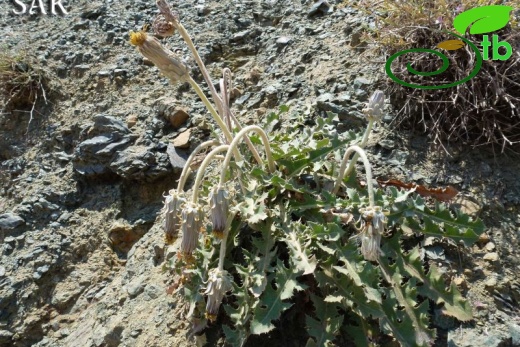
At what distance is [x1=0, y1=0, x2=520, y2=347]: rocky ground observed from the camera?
2.67 meters

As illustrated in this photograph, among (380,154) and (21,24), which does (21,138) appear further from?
(380,154)

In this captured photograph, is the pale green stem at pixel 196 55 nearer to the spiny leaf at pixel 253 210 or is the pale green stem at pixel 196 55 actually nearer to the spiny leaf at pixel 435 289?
the spiny leaf at pixel 253 210

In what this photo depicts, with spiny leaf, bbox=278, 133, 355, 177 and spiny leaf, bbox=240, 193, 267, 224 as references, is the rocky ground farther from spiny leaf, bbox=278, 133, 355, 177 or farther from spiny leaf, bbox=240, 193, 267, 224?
spiny leaf, bbox=240, 193, 267, 224

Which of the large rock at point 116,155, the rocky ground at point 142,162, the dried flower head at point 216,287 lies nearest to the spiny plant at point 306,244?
the dried flower head at point 216,287

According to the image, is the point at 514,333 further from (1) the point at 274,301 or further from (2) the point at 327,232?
(1) the point at 274,301

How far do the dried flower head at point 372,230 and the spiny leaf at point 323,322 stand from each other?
35 centimetres

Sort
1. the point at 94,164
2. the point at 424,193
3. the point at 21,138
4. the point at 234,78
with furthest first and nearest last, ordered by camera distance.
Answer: the point at 21,138, the point at 234,78, the point at 94,164, the point at 424,193

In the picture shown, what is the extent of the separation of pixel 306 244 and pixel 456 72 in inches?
56.6

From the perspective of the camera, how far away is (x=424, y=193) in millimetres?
2699

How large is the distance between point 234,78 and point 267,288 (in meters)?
2.26

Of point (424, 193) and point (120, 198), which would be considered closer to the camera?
point (424, 193)

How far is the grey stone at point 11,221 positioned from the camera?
3707 mm

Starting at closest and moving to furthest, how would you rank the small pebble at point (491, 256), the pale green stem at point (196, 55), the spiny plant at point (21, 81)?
the pale green stem at point (196, 55)
the small pebble at point (491, 256)
the spiny plant at point (21, 81)

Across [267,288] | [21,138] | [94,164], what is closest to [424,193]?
[267,288]
